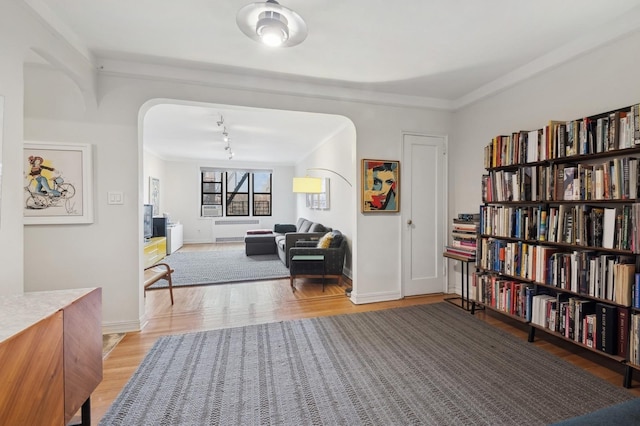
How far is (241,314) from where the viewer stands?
127 inches

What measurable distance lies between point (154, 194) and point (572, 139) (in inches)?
323

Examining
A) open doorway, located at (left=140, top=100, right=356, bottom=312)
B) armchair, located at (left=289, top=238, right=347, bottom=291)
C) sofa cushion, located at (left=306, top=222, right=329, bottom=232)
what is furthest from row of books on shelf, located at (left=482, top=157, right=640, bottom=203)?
sofa cushion, located at (left=306, top=222, right=329, bottom=232)

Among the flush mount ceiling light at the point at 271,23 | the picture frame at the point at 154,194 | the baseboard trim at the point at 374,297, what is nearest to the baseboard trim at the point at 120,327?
the baseboard trim at the point at 374,297

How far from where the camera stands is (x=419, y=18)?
2137 millimetres

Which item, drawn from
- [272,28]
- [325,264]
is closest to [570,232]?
[272,28]

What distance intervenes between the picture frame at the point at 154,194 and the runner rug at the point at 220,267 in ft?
4.76

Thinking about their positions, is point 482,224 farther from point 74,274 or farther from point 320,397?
point 74,274

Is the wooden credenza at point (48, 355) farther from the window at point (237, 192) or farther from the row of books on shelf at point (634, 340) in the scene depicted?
the window at point (237, 192)

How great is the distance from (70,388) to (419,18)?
309 cm

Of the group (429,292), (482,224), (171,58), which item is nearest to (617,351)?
(482,224)

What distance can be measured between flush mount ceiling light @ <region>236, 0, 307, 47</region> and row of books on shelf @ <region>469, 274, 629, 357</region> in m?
2.91

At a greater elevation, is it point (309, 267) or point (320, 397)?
point (309, 267)

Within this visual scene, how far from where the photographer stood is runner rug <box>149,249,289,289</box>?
464 cm

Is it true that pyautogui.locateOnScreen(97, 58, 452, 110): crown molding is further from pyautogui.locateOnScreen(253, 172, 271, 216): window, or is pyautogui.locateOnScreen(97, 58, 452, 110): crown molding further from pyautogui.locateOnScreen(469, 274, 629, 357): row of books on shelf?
pyautogui.locateOnScreen(253, 172, 271, 216): window
